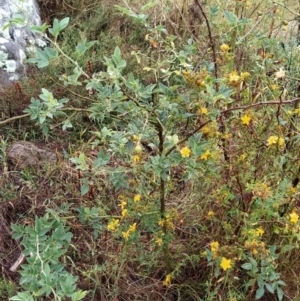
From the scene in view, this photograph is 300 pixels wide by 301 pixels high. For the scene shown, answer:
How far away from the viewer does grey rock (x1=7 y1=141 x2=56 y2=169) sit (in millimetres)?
2674

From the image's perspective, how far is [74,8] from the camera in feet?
11.7

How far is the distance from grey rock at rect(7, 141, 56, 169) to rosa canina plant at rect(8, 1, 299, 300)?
0.65 metres

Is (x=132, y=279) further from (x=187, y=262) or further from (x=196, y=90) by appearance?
(x=196, y=90)

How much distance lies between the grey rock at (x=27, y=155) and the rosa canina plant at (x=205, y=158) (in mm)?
645

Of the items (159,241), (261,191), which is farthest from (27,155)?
(261,191)

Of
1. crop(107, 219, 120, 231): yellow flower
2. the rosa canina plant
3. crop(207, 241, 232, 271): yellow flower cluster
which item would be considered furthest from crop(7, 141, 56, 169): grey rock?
crop(207, 241, 232, 271): yellow flower cluster

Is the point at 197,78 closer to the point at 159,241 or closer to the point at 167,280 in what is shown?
the point at 159,241

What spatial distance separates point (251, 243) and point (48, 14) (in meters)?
2.45

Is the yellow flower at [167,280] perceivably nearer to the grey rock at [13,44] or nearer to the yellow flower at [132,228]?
the yellow flower at [132,228]

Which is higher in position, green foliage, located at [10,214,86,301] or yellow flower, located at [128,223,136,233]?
green foliage, located at [10,214,86,301]

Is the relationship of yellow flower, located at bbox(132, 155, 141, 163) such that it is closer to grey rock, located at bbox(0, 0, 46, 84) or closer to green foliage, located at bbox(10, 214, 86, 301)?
green foliage, located at bbox(10, 214, 86, 301)

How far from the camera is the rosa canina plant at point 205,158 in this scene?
5.41ft

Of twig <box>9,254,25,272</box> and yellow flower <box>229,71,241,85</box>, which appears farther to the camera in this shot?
twig <box>9,254,25,272</box>

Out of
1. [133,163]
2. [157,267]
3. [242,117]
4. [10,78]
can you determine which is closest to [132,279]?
[157,267]
